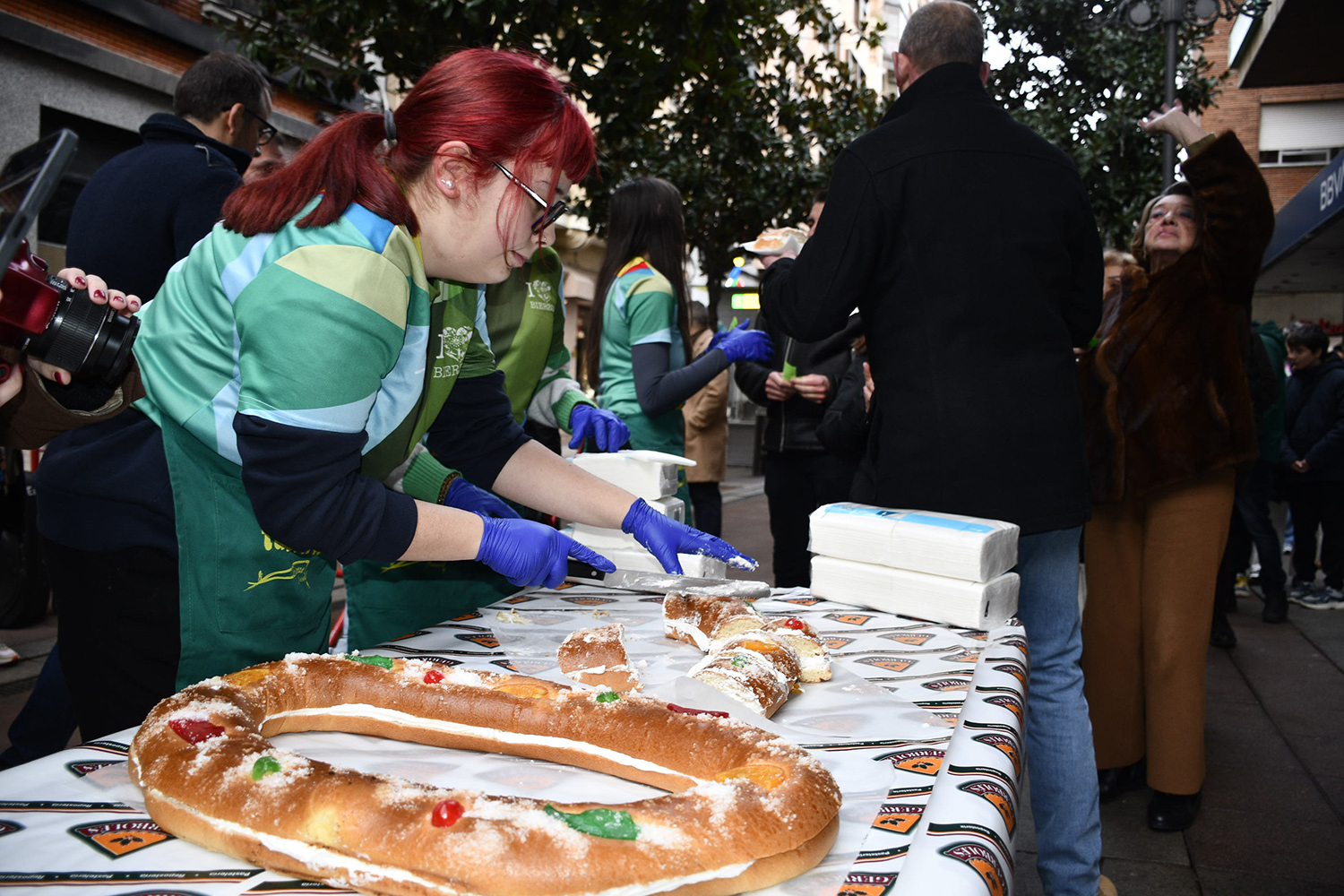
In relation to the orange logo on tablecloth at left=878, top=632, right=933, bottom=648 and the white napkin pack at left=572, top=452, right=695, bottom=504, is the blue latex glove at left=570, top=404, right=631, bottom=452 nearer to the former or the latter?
the white napkin pack at left=572, top=452, right=695, bottom=504

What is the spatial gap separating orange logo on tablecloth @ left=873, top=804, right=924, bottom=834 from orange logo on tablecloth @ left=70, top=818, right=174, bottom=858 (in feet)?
2.57

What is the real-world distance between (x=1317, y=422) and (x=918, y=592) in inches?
275

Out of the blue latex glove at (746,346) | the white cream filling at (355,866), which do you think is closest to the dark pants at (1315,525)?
the blue latex glove at (746,346)

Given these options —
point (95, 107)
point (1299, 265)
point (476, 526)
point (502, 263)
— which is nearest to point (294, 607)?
point (476, 526)

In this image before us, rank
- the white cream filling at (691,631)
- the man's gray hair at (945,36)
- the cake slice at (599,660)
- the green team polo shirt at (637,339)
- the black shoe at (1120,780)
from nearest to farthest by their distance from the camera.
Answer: the cake slice at (599,660) → the white cream filling at (691,631) → the man's gray hair at (945,36) → the black shoe at (1120,780) → the green team polo shirt at (637,339)

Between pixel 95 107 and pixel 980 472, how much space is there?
32.7 ft

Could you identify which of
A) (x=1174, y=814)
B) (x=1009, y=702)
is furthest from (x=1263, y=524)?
(x=1009, y=702)

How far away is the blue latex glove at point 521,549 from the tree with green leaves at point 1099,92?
1470cm

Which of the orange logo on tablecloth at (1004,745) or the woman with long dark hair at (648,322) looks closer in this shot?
the orange logo on tablecloth at (1004,745)

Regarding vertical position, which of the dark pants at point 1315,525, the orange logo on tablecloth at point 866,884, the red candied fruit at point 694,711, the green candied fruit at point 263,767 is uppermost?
the green candied fruit at point 263,767

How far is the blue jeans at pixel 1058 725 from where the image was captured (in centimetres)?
221

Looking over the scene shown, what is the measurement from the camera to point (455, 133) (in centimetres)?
152

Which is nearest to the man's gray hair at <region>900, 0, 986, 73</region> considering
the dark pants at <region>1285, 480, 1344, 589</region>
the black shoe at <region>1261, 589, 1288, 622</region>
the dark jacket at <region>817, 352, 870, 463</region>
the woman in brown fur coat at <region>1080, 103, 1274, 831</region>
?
the woman in brown fur coat at <region>1080, 103, 1274, 831</region>

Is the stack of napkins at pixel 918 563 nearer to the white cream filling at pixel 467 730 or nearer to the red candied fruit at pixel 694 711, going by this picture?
the red candied fruit at pixel 694 711
